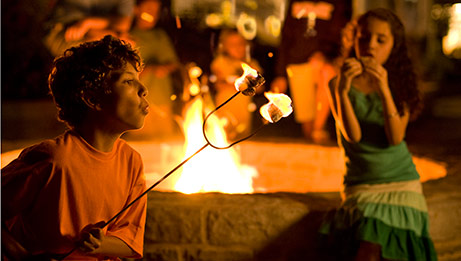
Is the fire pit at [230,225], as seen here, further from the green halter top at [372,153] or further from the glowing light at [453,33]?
the glowing light at [453,33]

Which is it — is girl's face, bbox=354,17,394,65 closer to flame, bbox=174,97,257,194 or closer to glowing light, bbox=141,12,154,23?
flame, bbox=174,97,257,194

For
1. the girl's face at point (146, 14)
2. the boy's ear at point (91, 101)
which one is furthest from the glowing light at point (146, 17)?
the boy's ear at point (91, 101)

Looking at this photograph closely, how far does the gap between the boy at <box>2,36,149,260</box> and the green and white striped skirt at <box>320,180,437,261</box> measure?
1.29 metres

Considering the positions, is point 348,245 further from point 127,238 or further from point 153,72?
point 153,72

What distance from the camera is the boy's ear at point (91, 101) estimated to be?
6.83 ft

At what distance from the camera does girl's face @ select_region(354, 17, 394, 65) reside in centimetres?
323

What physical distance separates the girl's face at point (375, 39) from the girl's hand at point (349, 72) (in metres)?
0.18

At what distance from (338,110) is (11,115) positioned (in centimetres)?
824

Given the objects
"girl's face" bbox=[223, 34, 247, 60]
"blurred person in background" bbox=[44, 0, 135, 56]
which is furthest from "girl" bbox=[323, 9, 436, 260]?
"girl's face" bbox=[223, 34, 247, 60]

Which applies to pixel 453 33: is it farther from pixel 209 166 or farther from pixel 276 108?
pixel 276 108

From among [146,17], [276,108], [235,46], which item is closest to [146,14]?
[146,17]

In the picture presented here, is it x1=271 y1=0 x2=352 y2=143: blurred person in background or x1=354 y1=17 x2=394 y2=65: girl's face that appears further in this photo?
x1=271 y1=0 x2=352 y2=143: blurred person in background

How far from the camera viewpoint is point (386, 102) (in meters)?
3.02

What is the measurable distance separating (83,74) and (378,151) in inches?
70.7
